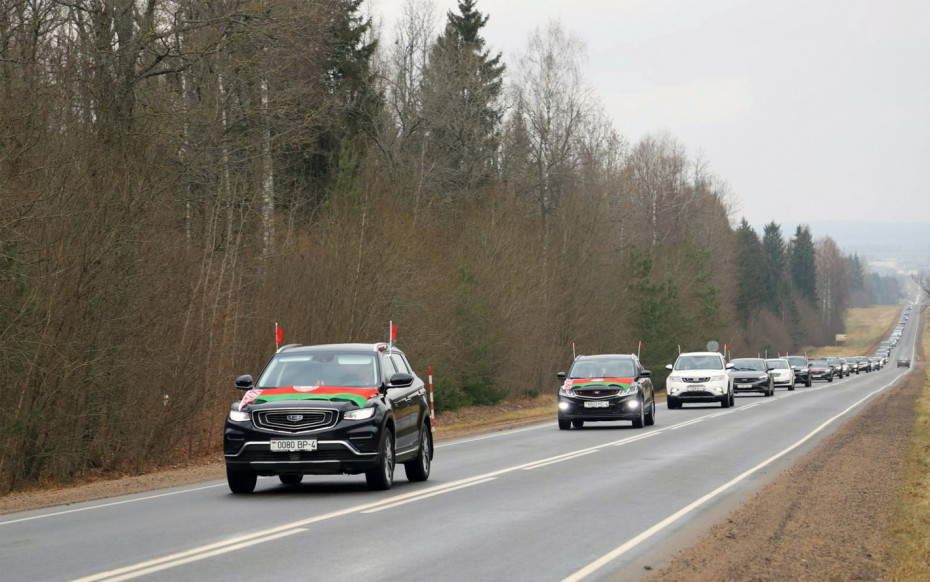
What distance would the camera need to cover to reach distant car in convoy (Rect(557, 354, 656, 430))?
29.8 metres

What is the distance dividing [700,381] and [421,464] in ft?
83.9

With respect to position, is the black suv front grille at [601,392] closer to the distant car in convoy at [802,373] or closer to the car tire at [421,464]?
the car tire at [421,464]

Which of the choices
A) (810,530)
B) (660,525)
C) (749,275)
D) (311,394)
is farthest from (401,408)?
(749,275)

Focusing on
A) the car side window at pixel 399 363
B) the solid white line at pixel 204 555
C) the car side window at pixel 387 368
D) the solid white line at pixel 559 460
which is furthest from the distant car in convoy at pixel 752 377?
the solid white line at pixel 204 555

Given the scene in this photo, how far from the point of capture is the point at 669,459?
20766mm

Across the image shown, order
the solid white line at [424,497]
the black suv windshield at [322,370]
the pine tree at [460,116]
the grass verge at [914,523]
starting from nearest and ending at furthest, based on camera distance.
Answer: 1. the grass verge at [914,523]
2. the solid white line at [424,497]
3. the black suv windshield at [322,370]
4. the pine tree at [460,116]

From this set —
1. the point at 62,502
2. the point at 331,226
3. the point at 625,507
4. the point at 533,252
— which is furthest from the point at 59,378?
the point at 533,252

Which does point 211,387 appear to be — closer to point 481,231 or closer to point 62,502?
point 62,502

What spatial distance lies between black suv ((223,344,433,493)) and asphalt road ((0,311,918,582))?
40 centimetres

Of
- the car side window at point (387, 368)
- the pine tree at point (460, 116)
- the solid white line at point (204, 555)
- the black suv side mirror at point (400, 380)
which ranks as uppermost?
the pine tree at point (460, 116)

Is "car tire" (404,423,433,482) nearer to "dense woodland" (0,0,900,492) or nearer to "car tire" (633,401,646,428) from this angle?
"dense woodland" (0,0,900,492)

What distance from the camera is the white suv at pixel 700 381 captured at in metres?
41.2

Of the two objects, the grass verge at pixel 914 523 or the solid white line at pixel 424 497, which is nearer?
the grass verge at pixel 914 523

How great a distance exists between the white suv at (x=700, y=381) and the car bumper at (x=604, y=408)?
1112 centimetres
